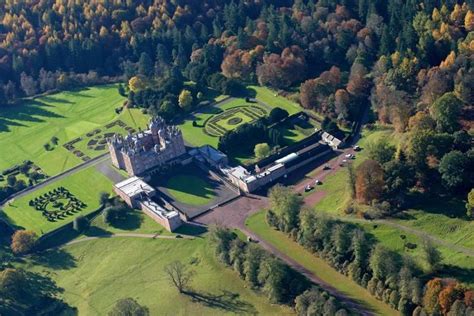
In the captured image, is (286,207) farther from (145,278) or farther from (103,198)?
(103,198)

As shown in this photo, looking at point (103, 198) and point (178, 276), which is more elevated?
point (178, 276)

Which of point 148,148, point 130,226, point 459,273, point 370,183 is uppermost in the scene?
point 370,183

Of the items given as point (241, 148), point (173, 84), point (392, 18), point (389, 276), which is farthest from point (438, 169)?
point (173, 84)

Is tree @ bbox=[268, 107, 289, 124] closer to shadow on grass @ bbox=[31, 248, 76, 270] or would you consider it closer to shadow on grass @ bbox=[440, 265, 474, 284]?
shadow on grass @ bbox=[31, 248, 76, 270]

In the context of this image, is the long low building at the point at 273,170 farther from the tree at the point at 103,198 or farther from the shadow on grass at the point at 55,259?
the shadow on grass at the point at 55,259

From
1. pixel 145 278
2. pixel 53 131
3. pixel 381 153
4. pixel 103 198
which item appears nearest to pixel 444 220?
pixel 381 153

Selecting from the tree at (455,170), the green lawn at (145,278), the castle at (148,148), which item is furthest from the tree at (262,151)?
the tree at (455,170)

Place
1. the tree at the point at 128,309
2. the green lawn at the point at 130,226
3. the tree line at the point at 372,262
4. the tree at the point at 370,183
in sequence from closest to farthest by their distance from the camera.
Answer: the tree line at the point at 372,262, the tree at the point at 128,309, the tree at the point at 370,183, the green lawn at the point at 130,226

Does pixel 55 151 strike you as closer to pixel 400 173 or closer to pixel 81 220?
pixel 81 220
